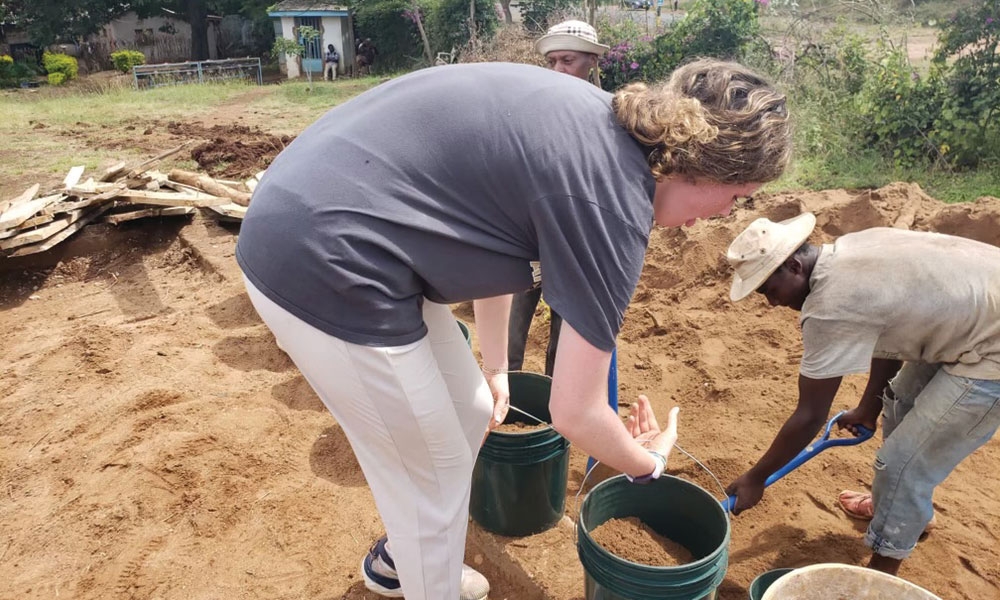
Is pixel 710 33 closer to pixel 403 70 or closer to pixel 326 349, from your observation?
pixel 326 349

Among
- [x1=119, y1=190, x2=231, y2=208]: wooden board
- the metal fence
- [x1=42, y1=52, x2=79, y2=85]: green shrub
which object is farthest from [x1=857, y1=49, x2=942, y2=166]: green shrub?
→ [x1=42, y1=52, x2=79, y2=85]: green shrub

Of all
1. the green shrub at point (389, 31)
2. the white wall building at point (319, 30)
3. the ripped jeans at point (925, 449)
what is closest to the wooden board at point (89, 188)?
the ripped jeans at point (925, 449)

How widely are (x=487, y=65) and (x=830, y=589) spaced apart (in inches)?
69.4

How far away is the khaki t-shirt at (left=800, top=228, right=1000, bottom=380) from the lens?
7.43 feet

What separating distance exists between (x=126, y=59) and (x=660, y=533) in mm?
23775

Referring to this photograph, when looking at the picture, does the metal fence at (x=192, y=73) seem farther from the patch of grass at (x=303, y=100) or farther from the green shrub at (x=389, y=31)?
the green shrub at (x=389, y=31)

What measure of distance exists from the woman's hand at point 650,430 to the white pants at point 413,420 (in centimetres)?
48

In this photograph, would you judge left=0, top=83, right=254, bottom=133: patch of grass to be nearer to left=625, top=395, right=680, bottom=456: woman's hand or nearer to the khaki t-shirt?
left=625, top=395, right=680, bottom=456: woman's hand

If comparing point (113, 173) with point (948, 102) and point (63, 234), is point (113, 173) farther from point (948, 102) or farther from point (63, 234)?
point (948, 102)

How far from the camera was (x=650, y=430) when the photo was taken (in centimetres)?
222

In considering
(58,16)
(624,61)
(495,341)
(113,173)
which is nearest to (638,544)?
(495,341)

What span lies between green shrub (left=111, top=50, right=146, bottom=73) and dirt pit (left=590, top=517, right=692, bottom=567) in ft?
77.4

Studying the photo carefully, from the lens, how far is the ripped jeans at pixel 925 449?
2371 mm

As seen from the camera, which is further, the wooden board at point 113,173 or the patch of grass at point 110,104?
Result: the patch of grass at point 110,104
